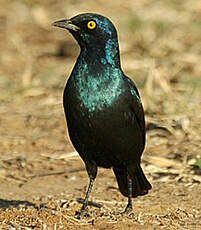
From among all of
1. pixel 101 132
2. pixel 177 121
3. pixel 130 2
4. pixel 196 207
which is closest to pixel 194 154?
pixel 177 121

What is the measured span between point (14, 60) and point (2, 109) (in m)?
3.00

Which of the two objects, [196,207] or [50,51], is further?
[50,51]

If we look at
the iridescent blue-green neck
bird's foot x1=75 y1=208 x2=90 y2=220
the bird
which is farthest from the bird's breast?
bird's foot x1=75 y1=208 x2=90 y2=220

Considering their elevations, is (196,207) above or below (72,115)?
below

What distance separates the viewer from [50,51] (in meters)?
12.9

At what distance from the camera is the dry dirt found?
577 centimetres

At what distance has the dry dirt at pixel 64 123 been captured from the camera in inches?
227

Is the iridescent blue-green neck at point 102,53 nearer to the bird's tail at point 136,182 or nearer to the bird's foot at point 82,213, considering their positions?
the bird's tail at point 136,182

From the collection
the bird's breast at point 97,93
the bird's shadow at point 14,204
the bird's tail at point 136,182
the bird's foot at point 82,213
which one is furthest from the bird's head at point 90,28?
the bird's shadow at point 14,204

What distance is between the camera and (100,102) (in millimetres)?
5094

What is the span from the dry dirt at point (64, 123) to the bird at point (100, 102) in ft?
1.76

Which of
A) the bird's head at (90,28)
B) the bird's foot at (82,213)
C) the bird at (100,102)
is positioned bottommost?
the bird's foot at (82,213)

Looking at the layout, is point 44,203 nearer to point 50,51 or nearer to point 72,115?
point 72,115

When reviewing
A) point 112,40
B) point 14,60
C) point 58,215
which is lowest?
point 14,60
